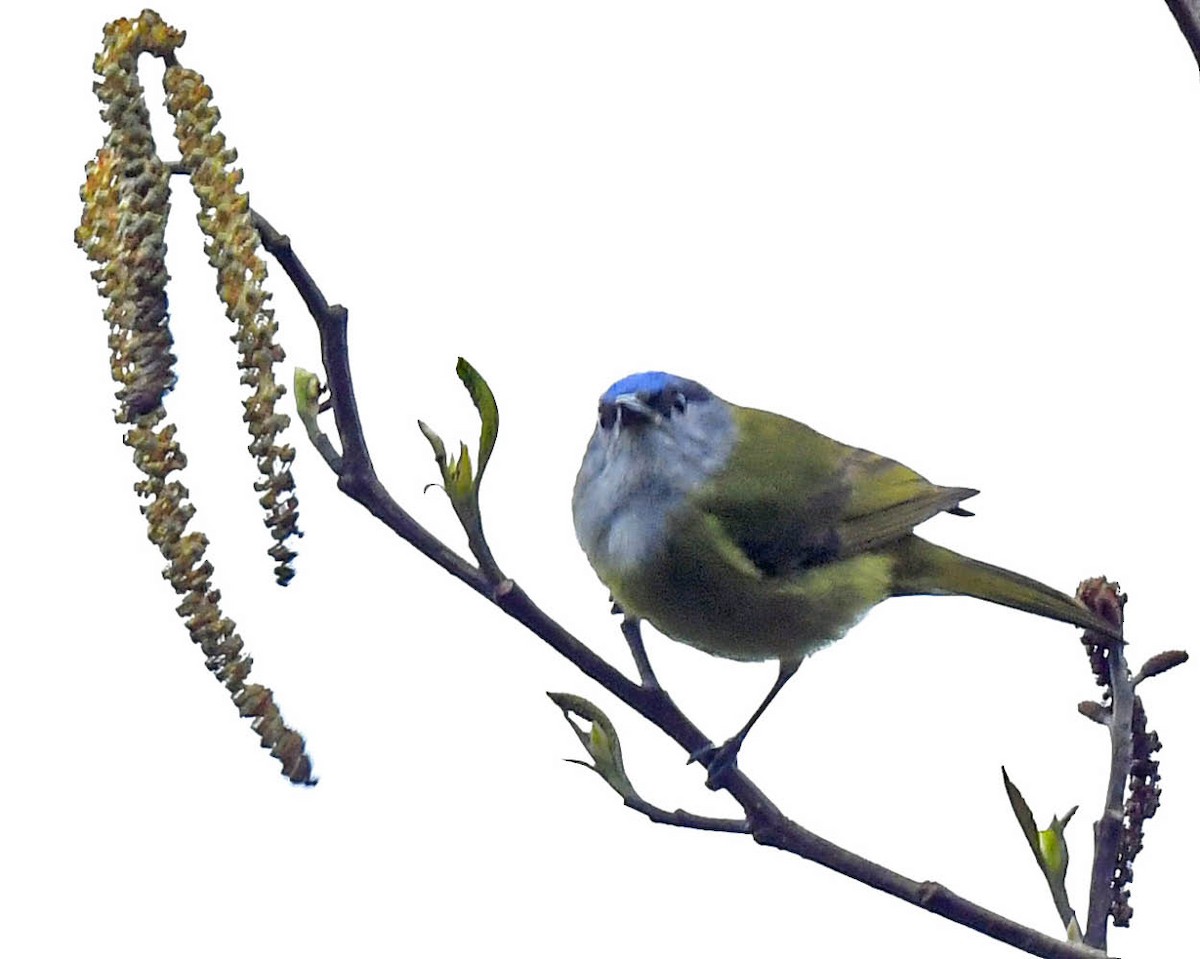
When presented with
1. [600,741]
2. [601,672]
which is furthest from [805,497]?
[601,672]

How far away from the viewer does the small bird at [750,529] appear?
10.00 ft

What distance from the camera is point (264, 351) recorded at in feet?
4.33

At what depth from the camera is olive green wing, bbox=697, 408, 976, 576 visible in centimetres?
328

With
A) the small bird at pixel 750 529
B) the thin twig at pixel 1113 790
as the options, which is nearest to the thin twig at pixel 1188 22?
the thin twig at pixel 1113 790

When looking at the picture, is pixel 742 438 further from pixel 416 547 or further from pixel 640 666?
pixel 416 547

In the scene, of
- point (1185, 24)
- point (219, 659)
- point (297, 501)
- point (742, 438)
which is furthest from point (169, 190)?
point (742, 438)

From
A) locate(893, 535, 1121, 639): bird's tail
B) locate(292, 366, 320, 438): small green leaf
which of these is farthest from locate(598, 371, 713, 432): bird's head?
locate(292, 366, 320, 438): small green leaf

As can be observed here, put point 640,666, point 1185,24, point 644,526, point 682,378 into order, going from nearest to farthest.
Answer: point 1185,24
point 640,666
point 644,526
point 682,378

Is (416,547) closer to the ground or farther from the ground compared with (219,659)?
farther from the ground

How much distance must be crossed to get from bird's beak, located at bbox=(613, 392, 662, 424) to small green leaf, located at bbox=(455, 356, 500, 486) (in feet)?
3.87

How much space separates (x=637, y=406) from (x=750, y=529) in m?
0.43

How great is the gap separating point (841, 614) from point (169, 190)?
2.24 m

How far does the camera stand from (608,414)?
305cm

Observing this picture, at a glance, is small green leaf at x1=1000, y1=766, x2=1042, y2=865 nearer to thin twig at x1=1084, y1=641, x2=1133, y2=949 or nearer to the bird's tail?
thin twig at x1=1084, y1=641, x2=1133, y2=949
